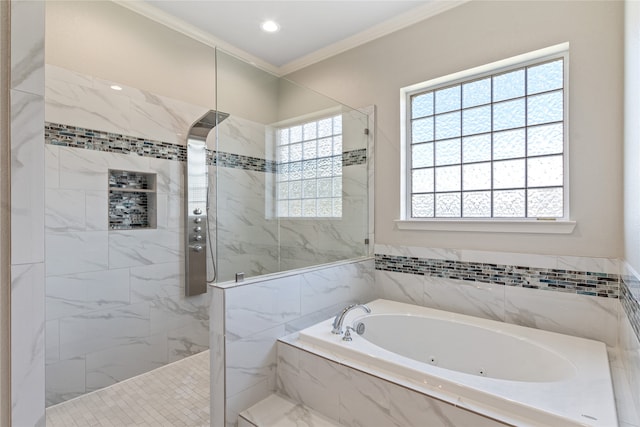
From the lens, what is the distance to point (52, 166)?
2.00m

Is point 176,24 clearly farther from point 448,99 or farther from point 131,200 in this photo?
point 448,99

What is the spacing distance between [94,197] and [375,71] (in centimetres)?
Result: 243

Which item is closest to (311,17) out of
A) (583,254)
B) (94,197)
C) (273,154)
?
(273,154)

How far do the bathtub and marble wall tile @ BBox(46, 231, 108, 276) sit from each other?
1.49 meters

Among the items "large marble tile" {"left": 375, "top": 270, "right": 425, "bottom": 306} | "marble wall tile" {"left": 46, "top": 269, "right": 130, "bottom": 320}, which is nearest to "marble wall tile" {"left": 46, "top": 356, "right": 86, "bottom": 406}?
"marble wall tile" {"left": 46, "top": 269, "right": 130, "bottom": 320}

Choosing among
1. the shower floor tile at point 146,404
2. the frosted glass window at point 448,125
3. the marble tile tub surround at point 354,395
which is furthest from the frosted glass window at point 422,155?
the shower floor tile at point 146,404

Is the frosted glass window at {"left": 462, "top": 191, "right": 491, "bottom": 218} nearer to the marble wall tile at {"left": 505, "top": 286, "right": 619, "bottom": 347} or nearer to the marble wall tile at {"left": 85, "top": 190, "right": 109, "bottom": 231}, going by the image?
the marble wall tile at {"left": 505, "top": 286, "right": 619, "bottom": 347}

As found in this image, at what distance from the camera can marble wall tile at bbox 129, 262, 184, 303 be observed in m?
2.40

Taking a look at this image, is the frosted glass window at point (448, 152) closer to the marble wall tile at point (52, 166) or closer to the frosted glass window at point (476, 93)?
the frosted glass window at point (476, 93)

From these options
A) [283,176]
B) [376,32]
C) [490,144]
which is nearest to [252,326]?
[283,176]

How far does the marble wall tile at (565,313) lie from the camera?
1.90m

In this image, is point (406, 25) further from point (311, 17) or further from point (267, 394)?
point (267, 394)

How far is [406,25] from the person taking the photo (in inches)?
105

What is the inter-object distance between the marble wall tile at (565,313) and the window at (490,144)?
1.72 feet
